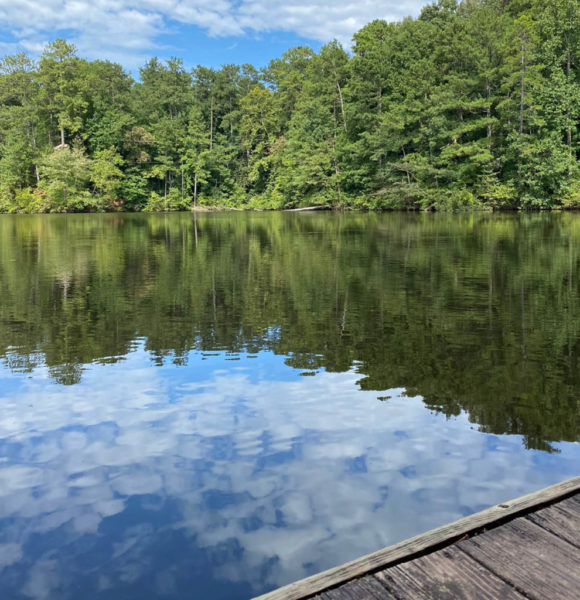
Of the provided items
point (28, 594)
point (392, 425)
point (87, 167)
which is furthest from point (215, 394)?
point (87, 167)

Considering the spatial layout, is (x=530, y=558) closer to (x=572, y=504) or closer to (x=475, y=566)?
(x=475, y=566)

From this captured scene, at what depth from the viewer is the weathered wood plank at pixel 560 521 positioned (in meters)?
2.38

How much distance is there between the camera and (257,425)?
4.40 metres

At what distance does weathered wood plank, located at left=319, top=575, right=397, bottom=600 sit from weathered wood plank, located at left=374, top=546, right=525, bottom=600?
0.03 meters

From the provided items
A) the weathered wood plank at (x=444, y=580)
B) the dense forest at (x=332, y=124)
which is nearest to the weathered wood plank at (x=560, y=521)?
the weathered wood plank at (x=444, y=580)

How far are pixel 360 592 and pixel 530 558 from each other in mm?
741

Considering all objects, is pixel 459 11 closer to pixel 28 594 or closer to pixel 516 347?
pixel 516 347

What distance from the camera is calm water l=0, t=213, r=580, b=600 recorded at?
2811mm

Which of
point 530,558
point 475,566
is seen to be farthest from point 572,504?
point 475,566

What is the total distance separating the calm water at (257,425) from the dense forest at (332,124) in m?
37.0

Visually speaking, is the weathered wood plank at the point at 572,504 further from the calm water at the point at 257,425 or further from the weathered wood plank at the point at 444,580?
the weathered wood plank at the point at 444,580

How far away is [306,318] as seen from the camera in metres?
8.21

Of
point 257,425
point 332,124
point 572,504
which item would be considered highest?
point 332,124

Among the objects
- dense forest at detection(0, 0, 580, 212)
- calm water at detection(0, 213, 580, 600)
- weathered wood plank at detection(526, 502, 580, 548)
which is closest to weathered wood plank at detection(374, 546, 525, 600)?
weathered wood plank at detection(526, 502, 580, 548)
